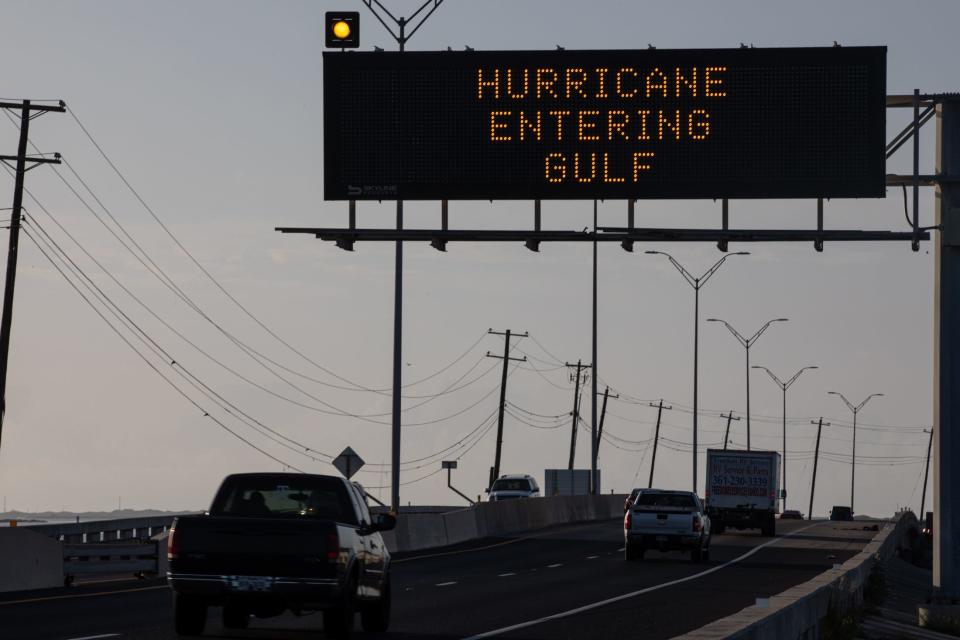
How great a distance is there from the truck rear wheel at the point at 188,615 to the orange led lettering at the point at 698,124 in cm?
1065

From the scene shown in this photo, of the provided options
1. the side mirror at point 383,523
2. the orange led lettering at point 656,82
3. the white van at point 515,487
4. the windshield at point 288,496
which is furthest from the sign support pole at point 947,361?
the white van at point 515,487

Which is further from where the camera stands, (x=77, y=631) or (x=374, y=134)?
(x=374, y=134)

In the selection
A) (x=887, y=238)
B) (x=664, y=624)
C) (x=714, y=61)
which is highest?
(x=714, y=61)

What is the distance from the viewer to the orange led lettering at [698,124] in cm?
2566

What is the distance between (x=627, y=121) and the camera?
25.7 meters

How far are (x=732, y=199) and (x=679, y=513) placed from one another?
1743cm

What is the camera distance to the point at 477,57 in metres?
26.0

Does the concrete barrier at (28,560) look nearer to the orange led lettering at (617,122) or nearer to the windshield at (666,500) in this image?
the orange led lettering at (617,122)

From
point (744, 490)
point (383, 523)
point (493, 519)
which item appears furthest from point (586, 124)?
point (744, 490)

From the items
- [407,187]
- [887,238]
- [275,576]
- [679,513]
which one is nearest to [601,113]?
[407,187]

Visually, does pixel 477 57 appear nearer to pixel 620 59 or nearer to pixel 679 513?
pixel 620 59

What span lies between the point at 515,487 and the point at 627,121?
5701cm

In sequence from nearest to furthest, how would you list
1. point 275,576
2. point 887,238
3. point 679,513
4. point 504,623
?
point 275,576 < point 504,623 < point 887,238 < point 679,513

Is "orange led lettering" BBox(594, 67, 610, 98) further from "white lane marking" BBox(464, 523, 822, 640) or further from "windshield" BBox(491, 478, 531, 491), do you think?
"windshield" BBox(491, 478, 531, 491)
